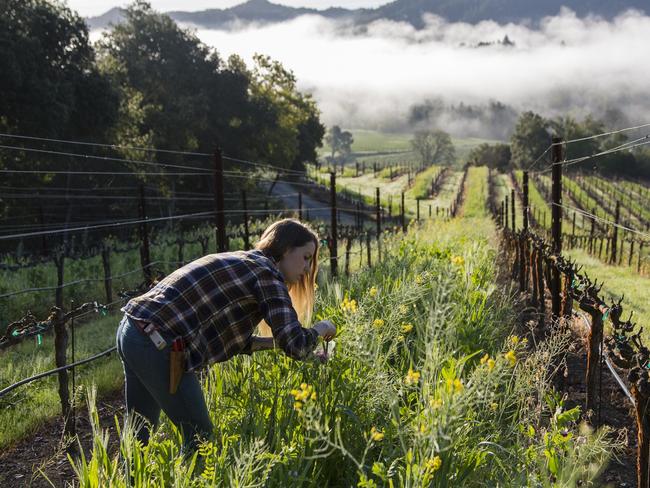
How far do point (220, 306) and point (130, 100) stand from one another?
77.8ft

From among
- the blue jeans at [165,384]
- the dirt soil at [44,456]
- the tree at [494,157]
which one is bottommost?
the tree at [494,157]

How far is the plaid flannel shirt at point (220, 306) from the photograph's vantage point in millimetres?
2707

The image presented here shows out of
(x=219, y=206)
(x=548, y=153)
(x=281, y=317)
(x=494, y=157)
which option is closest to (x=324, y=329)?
(x=281, y=317)

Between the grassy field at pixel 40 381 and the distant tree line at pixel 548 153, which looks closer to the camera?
the grassy field at pixel 40 381

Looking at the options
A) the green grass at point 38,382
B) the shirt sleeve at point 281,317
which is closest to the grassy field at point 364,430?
the shirt sleeve at point 281,317

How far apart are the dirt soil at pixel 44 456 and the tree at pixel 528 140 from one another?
3298 inches

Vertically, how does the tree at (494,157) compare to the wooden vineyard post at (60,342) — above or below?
below

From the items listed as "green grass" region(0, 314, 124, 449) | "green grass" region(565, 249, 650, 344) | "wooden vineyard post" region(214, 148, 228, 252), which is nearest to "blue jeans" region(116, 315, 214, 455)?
"green grass" region(0, 314, 124, 449)

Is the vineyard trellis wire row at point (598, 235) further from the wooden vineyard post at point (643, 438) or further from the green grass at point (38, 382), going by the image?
the wooden vineyard post at point (643, 438)

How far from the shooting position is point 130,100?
24.5 metres

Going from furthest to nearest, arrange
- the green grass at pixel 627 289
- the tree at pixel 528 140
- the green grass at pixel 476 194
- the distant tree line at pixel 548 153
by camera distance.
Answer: the tree at pixel 528 140 → the distant tree line at pixel 548 153 → the green grass at pixel 476 194 → the green grass at pixel 627 289

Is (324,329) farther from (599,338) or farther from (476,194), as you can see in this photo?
(476,194)

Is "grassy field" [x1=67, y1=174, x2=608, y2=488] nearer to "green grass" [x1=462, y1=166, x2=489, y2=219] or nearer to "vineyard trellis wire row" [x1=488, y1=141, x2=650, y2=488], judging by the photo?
"vineyard trellis wire row" [x1=488, y1=141, x2=650, y2=488]

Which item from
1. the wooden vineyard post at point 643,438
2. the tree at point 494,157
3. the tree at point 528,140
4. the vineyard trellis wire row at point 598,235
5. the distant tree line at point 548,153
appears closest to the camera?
the wooden vineyard post at point 643,438
